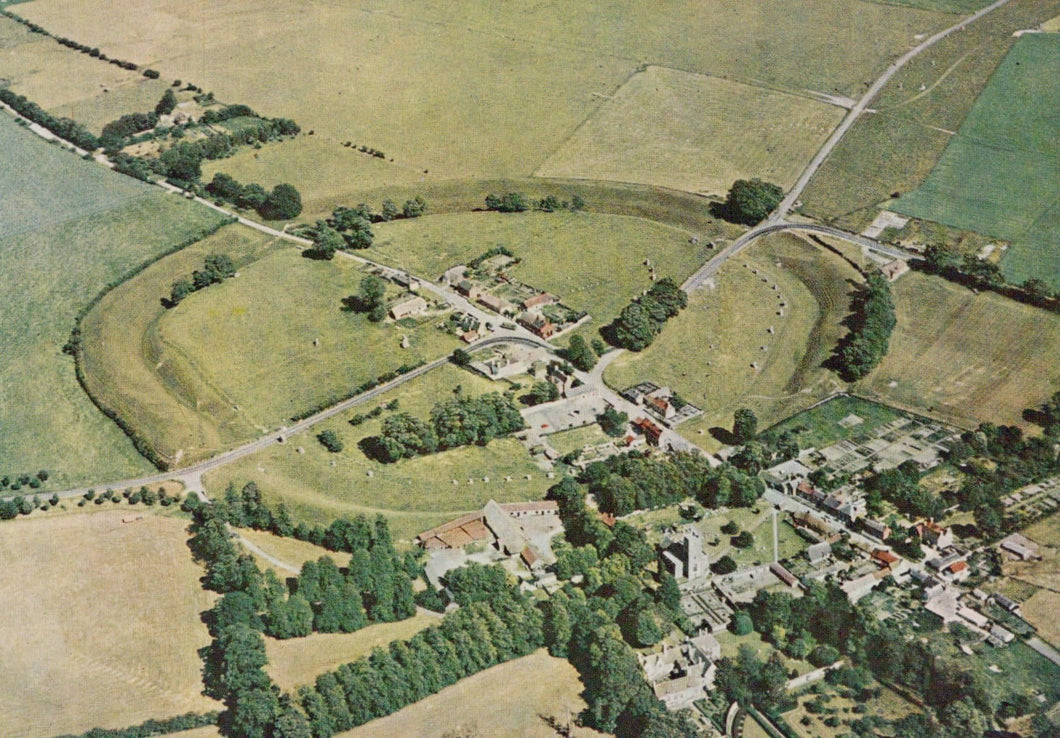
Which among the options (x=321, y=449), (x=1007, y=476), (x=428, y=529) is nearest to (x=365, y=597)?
(x=428, y=529)

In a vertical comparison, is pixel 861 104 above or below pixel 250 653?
above

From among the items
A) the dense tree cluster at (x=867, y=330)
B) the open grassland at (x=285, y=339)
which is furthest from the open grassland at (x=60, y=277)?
the dense tree cluster at (x=867, y=330)

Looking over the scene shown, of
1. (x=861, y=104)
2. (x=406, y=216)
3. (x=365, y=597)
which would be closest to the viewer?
(x=365, y=597)

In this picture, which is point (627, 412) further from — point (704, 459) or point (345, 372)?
point (345, 372)

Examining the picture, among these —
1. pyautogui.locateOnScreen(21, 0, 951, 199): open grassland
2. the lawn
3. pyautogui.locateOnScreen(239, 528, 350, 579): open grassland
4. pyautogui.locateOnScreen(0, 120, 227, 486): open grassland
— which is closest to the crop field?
pyautogui.locateOnScreen(21, 0, 951, 199): open grassland

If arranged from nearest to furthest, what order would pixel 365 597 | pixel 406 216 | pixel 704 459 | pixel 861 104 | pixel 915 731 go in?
pixel 915 731, pixel 365 597, pixel 704 459, pixel 406 216, pixel 861 104

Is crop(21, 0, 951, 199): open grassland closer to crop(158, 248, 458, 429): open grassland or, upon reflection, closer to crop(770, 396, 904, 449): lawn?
crop(158, 248, 458, 429): open grassland

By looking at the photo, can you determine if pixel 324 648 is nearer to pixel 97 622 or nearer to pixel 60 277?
pixel 97 622
